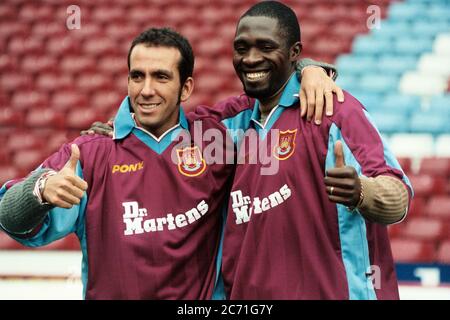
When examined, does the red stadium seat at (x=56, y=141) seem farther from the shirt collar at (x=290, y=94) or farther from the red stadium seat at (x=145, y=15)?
the shirt collar at (x=290, y=94)

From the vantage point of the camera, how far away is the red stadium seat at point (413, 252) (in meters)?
4.94

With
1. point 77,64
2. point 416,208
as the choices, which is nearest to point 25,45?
point 77,64

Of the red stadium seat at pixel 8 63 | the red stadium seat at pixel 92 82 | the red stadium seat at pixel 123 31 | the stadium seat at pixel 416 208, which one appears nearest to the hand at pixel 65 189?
the stadium seat at pixel 416 208

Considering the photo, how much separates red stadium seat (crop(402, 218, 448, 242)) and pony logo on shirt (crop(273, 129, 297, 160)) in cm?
305

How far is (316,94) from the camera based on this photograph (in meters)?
2.39

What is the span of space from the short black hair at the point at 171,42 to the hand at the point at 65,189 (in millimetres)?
578

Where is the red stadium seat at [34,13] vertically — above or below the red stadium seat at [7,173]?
above

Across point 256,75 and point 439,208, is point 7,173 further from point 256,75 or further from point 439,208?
point 256,75

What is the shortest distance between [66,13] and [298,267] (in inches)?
258

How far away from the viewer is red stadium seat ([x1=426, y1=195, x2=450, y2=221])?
5367mm

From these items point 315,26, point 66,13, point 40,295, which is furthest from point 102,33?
point 40,295

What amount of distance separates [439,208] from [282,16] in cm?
331

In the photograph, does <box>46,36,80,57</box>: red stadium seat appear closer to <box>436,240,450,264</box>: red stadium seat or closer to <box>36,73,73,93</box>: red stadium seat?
<box>36,73,73,93</box>: red stadium seat
